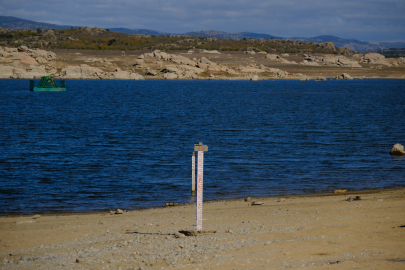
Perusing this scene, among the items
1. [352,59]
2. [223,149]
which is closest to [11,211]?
[223,149]

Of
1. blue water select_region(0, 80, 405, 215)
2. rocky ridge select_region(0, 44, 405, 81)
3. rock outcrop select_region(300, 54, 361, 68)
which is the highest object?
rock outcrop select_region(300, 54, 361, 68)

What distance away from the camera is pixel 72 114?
42.6 meters

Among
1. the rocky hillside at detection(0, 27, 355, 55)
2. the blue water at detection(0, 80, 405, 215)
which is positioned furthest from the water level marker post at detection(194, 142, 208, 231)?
the rocky hillside at detection(0, 27, 355, 55)

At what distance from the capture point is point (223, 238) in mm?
8969

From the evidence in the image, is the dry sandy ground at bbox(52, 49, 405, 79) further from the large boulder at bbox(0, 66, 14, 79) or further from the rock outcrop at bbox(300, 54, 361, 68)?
the large boulder at bbox(0, 66, 14, 79)

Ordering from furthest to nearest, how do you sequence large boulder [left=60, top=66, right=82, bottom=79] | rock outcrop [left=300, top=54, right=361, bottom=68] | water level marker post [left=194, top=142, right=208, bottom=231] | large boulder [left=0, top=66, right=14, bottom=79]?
1. rock outcrop [left=300, top=54, right=361, bottom=68]
2. large boulder [left=60, top=66, right=82, bottom=79]
3. large boulder [left=0, top=66, right=14, bottom=79]
4. water level marker post [left=194, top=142, right=208, bottom=231]

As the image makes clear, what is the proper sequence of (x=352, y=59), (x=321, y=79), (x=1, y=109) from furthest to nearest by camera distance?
1. (x=352, y=59)
2. (x=321, y=79)
3. (x=1, y=109)

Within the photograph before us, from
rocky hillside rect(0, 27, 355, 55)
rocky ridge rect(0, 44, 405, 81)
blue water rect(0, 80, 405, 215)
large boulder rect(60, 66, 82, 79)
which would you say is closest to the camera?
blue water rect(0, 80, 405, 215)

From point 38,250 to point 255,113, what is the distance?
1477 inches

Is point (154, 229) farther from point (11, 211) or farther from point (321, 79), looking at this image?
point (321, 79)

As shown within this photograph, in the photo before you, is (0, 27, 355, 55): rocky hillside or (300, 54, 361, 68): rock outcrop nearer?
(0, 27, 355, 55): rocky hillside

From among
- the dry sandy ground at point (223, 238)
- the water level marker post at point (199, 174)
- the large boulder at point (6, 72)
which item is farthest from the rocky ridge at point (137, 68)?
the water level marker post at point (199, 174)

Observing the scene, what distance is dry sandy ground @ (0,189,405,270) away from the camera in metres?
7.52

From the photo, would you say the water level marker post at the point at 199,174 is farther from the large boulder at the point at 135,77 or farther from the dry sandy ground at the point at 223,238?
the large boulder at the point at 135,77
